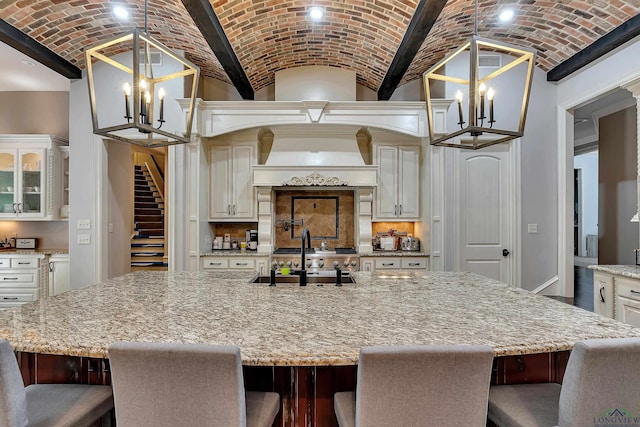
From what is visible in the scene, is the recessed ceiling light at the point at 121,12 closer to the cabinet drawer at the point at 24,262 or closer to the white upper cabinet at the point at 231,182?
the white upper cabinet at the point at 231,182

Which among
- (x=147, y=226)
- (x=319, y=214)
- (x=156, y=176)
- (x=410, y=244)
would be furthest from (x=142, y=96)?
(x=156, y=176)

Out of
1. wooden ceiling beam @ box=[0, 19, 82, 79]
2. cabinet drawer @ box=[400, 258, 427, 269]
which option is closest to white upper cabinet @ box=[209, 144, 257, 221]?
wooden ceiling beam @ box=[0, 19, 82, 79]

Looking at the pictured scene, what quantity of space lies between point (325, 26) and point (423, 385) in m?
3.68

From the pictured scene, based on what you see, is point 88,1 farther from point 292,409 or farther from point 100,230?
point 292,409

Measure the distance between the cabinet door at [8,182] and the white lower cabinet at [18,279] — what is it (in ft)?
2.18

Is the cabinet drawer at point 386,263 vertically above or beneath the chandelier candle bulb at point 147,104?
beneath

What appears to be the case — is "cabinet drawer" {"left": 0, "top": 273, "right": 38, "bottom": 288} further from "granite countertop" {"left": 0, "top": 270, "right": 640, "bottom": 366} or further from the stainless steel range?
"granite countertop" {"left": 0, "top": 270, "right": 640, "bottom": 366}

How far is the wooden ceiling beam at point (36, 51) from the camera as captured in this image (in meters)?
3.38

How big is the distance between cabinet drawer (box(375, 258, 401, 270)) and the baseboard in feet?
5.86

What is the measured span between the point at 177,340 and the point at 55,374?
0.74 m

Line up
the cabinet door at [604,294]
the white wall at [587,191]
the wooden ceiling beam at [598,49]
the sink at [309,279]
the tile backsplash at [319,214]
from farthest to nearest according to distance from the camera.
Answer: the white wall at [587,191] → the tile backsplash at [319,214] → the wooden ceiling beam at [598,49] → the cabinet door at [604,294] → the sink at [309,279]

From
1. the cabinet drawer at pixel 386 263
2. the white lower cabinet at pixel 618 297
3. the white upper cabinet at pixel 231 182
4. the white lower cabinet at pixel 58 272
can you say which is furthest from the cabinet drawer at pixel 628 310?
the white lower cabinet at pixel 58 272

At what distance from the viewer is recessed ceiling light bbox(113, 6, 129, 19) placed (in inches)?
133

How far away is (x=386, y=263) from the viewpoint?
449 cm
